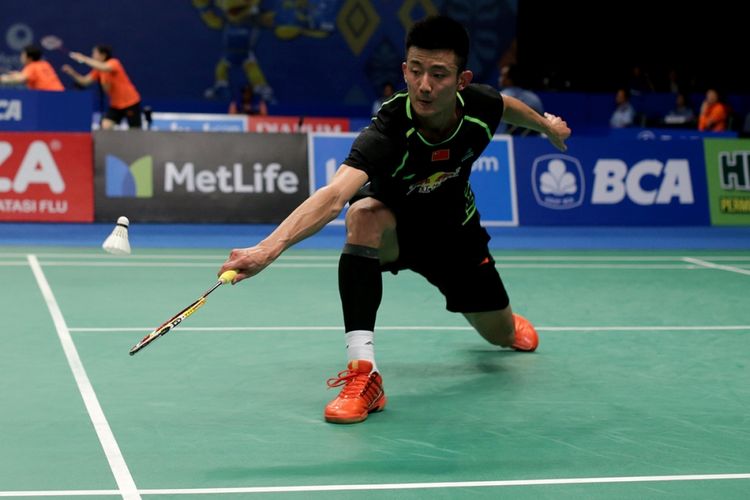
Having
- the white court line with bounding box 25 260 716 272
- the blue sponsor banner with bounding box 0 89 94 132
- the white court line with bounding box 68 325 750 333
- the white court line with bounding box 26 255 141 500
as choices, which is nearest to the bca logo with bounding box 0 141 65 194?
the white court line with bounding box 25 260 716 272

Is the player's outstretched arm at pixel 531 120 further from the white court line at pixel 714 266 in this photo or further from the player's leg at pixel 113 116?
the player's leg at pixel 113 116

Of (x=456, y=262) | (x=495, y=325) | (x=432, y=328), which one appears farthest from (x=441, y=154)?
(x=432, y=328)

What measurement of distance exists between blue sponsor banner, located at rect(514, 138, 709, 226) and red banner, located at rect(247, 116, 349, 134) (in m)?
6.12

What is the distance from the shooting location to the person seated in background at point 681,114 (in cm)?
1670

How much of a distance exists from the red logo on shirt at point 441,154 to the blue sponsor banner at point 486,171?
20.0 feet

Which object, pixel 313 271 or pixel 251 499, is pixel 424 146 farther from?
pixel 313 271

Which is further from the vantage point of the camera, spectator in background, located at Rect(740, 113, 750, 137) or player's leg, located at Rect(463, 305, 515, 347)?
spectator in background, located at Rect(740, 113, 750, 137)

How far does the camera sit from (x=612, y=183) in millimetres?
10578

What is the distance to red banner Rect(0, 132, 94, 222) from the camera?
970 cm

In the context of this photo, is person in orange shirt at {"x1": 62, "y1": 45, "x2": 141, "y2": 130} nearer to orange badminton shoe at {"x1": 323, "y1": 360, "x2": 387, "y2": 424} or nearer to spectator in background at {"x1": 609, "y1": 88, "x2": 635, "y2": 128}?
spectator in background at {"x1": 609, "y1": 88, "x2": 635, "y2": 128}

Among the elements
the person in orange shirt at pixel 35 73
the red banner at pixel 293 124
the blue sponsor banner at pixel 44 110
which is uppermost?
the person in orange shirt at pixel 35 73

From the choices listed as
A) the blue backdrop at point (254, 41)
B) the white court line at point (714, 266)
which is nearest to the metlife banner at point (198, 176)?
the white court line at point (714, 266)

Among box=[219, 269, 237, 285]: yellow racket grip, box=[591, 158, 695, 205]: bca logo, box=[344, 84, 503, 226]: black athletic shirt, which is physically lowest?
box=[219, 269, 237, 285]: yellow racket grip

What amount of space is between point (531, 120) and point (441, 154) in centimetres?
66
